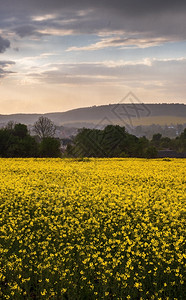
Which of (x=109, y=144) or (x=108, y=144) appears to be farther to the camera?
(x=108, y=144)

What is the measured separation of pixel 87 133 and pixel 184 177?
5742 centimetres

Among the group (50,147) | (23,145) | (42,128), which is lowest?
(50,147)

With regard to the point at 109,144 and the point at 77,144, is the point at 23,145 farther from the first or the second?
the point at 77,144

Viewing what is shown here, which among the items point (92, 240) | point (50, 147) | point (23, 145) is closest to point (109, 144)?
point (23, 145)

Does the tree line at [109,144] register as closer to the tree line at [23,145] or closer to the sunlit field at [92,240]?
the tree line at [23,145]

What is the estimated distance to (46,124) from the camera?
9131 centimetres

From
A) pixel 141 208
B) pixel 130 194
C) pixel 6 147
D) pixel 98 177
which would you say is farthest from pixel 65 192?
pixel 6 147

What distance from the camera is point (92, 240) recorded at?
33.7 feet

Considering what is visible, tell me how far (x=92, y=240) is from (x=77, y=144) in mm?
65481

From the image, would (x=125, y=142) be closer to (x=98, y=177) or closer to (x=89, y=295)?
(x=98, y=177)

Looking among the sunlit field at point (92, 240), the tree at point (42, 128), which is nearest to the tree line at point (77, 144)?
the tree at point (42, 128)

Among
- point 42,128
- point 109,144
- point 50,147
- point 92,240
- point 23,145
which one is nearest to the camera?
point 92,240

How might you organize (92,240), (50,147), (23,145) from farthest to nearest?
(23,145)
(50,147)
(92,240)

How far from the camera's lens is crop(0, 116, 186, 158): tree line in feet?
178
